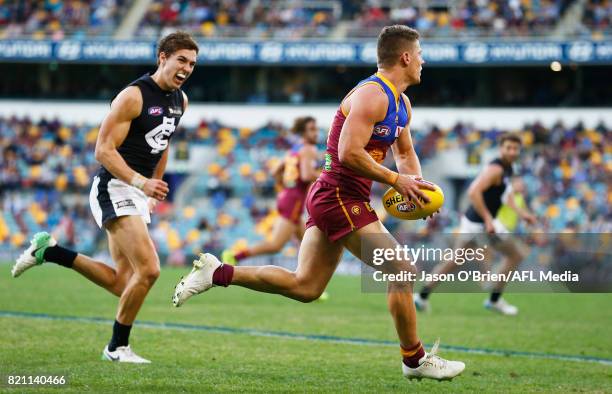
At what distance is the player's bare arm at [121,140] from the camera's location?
7445 mm

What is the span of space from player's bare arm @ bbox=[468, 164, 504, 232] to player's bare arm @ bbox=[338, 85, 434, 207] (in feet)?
20.5

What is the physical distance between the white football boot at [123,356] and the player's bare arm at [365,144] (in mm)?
2480

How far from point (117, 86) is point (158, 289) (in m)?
22.1

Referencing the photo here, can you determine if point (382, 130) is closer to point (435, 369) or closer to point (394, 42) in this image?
point (394, 42)

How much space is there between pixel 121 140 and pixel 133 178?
471 millimetres

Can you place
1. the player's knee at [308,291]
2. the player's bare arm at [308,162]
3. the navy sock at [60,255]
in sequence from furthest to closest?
the player's bare arm at [308,162]
the navy sock at [60,255]
the player's knee at [308,291]

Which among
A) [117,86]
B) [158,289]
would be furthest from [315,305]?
[117,86]

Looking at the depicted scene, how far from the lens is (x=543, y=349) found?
9.69 metres

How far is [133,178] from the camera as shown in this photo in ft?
24.7

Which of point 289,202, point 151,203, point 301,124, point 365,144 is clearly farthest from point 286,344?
point 289,202

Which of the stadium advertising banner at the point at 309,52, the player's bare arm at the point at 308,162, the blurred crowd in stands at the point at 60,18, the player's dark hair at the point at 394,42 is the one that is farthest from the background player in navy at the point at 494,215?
the blurred crowd in stands at the point at 60,18

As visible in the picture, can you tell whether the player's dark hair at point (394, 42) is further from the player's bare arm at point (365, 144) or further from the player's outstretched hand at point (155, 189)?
the player's outstretched hand at point (155, 189)

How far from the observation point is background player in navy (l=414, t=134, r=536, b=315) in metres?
12.8

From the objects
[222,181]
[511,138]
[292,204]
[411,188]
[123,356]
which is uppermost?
[222,181]
